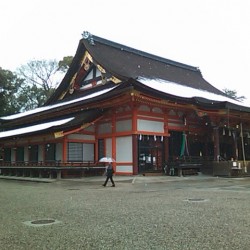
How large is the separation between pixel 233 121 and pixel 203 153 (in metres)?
3.32

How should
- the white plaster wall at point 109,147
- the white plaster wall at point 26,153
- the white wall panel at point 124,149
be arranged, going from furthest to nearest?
the white plaster wall at point 26,153, the white plaster wall at point 109,147, the white wall panel at point 124,149

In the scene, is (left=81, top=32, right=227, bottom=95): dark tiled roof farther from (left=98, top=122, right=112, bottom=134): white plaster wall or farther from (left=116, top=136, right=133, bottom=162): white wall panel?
(left=116, top=136, right=133, bottom=162): white wall panel

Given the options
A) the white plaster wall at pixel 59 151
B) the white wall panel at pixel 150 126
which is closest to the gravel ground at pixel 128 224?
the white wall panel at pixel 150 126

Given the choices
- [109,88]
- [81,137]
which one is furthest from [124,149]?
[109,88]

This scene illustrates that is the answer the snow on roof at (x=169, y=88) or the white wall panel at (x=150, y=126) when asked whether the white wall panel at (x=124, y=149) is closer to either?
the white wall panel at (x=150, y=126)

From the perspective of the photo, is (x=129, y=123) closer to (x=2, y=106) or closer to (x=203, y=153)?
(x=203, y=153)

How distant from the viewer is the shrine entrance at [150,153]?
21.2 meters

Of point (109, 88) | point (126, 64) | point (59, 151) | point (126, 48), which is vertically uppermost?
point (126, 48)

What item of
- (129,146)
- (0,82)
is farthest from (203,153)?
(0,82)

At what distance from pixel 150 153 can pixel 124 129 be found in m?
2.33

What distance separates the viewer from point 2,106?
142ft

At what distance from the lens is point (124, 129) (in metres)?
21.3

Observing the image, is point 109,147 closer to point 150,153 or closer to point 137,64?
point 150,153

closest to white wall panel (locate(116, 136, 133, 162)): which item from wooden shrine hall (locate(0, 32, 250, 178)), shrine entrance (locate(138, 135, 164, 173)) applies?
wooden shrine hall (locate(0, 32, 250, 178))
